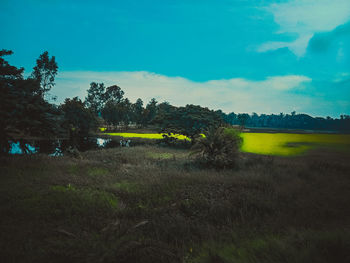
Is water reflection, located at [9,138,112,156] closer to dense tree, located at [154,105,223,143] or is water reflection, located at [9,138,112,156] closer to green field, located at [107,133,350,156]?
dense tree, located at [154,105,223,143]

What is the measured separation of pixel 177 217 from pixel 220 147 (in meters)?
9.25

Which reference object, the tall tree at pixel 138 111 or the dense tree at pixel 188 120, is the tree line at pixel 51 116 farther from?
the tall tree at pixel 138 111

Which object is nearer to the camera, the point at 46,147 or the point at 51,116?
the point at 51,116

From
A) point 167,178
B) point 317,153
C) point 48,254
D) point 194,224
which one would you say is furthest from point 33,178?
point 317,153

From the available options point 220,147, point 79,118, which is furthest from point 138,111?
point 220,147

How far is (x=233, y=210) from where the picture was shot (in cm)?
527

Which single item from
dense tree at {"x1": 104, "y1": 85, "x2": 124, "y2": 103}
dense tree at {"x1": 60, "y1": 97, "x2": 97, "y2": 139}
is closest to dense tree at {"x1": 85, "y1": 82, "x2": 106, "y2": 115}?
dense tree at {"x1": 104, "y1": 85, "x2": 124, "y2": 103}

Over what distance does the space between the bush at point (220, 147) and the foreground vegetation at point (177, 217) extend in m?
3.19

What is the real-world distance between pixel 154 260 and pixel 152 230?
1.24 m

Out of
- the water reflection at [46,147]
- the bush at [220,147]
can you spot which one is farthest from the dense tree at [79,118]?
the bush at [220,147]

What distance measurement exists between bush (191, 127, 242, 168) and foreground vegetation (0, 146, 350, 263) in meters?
3.19

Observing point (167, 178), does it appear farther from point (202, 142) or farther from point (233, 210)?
point (202, 142)

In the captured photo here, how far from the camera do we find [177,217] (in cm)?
459

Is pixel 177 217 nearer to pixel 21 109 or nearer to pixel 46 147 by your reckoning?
pixel 21 109
